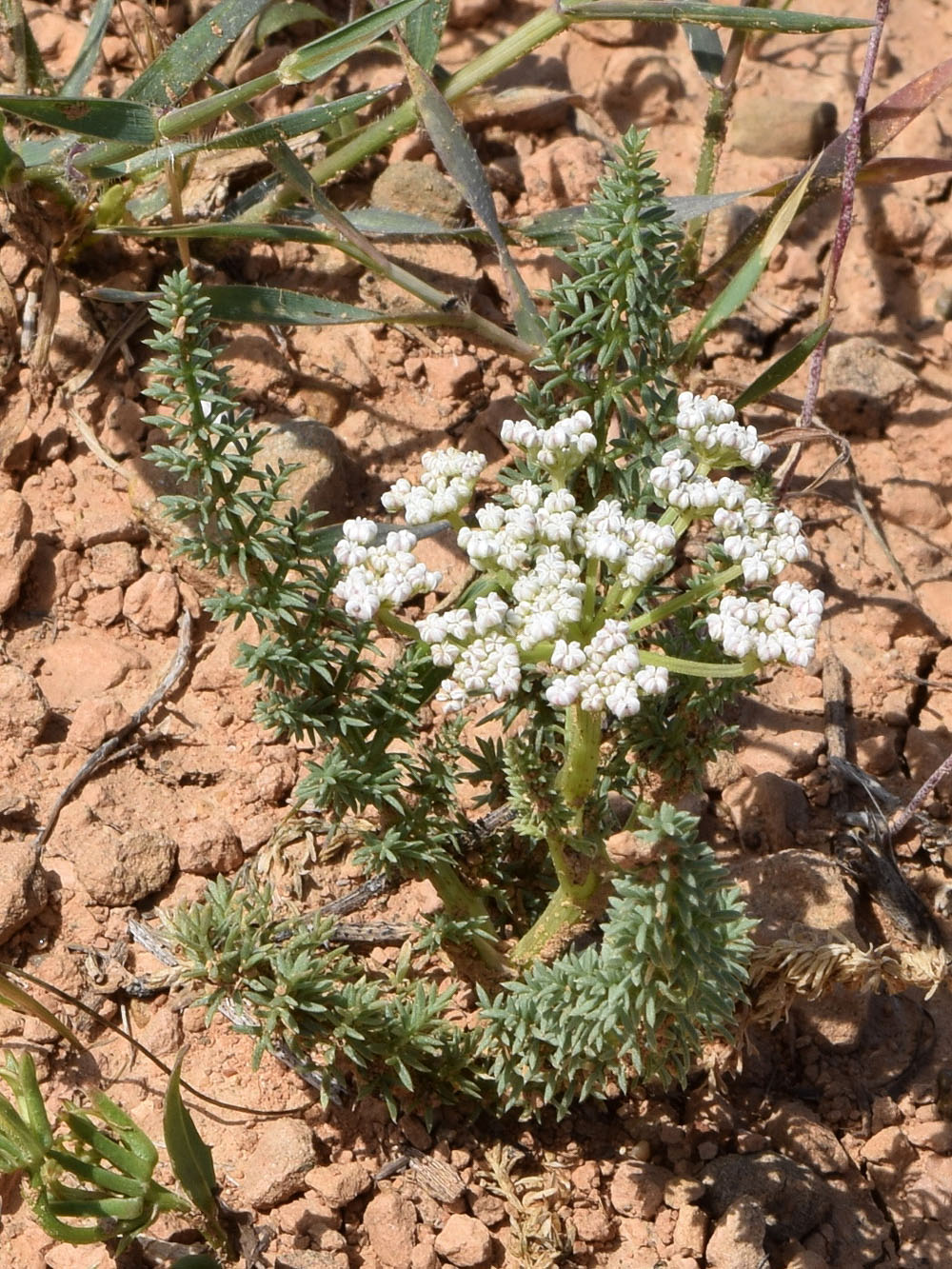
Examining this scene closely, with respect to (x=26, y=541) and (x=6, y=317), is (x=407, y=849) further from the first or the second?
(x=6, y=317)

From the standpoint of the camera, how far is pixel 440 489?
2463 millimetres

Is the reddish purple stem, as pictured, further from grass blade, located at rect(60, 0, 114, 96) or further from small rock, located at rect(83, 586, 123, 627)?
grass blade, located at rect(60, 0, 114, 96)

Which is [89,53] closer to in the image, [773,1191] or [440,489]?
[440,489]

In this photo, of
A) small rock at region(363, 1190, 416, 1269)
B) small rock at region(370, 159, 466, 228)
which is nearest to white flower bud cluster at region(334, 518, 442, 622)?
small rock at region(363, 1190, 416, 1269)

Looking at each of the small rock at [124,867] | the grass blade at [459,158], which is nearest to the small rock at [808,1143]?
the small rock at [124,867]

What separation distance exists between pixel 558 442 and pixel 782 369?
1.46m

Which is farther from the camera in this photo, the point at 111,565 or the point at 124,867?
the point at 111,565

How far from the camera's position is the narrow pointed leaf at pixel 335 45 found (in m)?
3.29

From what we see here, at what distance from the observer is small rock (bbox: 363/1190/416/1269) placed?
2805mm

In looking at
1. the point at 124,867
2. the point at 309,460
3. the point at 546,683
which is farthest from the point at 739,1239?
the point at 309,460

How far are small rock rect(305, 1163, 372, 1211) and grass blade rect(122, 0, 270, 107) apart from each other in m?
2.68

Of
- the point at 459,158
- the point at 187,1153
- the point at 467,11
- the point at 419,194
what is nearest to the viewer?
the point at 187,1153

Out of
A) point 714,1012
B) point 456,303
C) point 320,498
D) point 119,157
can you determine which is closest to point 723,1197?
point 714,1012

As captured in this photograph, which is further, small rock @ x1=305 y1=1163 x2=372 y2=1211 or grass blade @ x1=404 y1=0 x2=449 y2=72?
grass blade @ x1=404 y1=0 x2=449 y2=72
